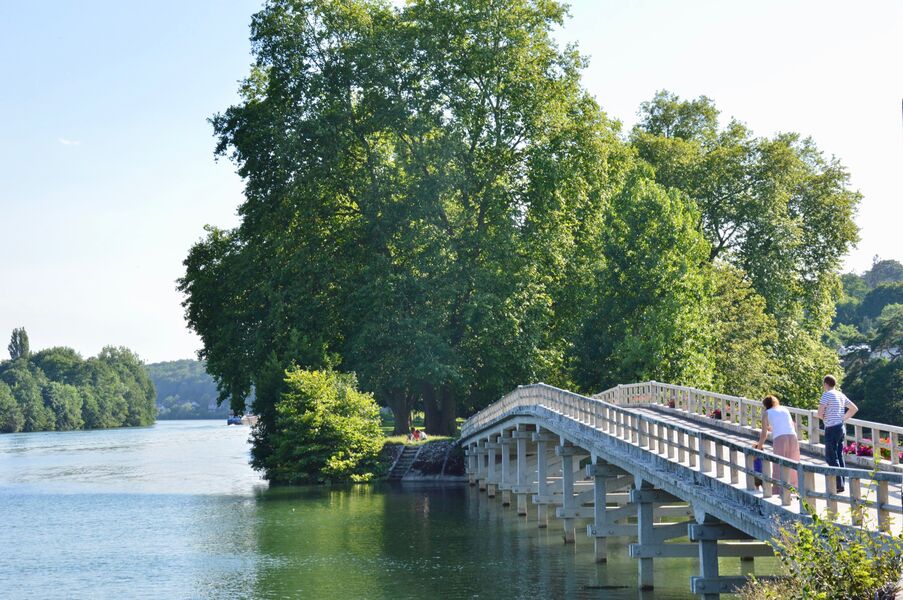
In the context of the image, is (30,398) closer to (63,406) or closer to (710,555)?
(63,406)

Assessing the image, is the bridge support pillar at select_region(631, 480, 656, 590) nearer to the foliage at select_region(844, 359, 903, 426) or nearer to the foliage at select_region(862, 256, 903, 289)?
the foliage at select_region(844, 359, 903, 426)

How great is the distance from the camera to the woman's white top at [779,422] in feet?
65.8

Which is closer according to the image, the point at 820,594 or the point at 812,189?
the point at 820,594

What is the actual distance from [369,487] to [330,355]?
24.0 feet

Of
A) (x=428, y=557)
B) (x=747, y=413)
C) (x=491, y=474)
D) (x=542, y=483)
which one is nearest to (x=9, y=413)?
(x=491, y=474)

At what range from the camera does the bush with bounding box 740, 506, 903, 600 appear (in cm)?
1365

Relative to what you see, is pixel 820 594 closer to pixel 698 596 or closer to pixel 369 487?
pixel 698 596

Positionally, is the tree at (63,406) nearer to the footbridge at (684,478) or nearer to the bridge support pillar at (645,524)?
the footbridge at (684,478)

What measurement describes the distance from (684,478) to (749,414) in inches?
807

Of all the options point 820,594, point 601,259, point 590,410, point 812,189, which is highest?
point 812,189

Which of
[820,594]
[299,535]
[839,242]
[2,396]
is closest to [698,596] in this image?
[820,594]

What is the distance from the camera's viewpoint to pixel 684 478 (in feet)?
77.0

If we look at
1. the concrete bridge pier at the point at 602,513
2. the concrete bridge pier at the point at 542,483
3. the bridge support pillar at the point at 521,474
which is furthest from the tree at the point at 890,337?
the concrete bridge pier at the point at 602,513

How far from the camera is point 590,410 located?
32938 mm
